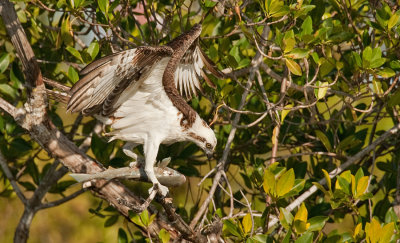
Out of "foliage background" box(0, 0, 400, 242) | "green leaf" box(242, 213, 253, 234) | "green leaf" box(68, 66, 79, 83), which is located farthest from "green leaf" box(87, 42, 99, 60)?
"green leaf" box(242, 213, 253, 234)

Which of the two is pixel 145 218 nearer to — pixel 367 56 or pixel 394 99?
pixel 367 56

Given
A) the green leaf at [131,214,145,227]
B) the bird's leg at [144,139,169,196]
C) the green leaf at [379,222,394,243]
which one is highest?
the bird's leg at [144,139,169,196]

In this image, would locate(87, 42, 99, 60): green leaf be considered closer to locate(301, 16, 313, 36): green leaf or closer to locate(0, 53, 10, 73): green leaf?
locate(0, 53, 10, 73): green leaf

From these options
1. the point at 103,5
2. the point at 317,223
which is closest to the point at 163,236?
the point at 317,223

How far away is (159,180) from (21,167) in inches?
98.4

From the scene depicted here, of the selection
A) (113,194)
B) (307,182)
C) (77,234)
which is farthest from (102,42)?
(77,234)

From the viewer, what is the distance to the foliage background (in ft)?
13.7

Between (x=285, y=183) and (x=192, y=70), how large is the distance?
62.7 inches

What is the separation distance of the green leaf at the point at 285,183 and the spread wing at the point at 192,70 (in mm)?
1221

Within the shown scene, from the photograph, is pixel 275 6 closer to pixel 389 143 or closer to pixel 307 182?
pixel 307 182

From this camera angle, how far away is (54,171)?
5.79 m

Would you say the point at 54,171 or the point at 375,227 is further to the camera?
the point at 54,171

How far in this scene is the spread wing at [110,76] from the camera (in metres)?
3.69

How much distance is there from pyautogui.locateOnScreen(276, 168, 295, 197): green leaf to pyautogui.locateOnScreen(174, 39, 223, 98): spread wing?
1.22 m
